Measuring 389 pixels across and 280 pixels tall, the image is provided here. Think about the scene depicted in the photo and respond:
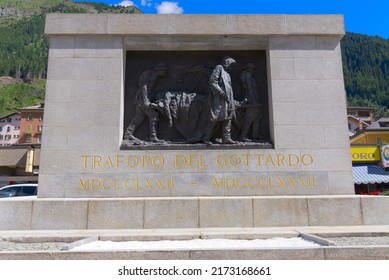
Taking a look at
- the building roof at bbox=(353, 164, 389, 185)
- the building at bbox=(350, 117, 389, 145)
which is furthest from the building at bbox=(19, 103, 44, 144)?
the building roof at bbox=(353, 164, 389, 185)

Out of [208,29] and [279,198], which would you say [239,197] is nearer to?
[279,198]

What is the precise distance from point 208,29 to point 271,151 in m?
4.85

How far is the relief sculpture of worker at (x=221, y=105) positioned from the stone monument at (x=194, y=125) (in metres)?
0.05

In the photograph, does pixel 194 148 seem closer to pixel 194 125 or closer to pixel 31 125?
pixel 194 125

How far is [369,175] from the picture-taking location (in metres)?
35.2

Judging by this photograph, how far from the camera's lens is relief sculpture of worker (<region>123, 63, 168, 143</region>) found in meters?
12.1

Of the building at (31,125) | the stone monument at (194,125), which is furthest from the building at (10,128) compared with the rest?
the stone monument at (194,125)

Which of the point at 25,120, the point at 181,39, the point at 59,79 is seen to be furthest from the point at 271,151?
the point at 25,120

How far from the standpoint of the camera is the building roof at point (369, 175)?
111 ft

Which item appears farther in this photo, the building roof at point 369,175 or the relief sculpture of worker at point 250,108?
the building roof at point 369,175

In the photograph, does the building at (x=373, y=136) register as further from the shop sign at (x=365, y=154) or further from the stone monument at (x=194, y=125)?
the stone monument at (x=194, y=125)

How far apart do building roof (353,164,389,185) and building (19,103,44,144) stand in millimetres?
86854

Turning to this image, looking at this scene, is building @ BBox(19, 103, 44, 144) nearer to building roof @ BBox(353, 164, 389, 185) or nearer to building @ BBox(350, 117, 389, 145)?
building @ BBox(350, 117, 389, 145)

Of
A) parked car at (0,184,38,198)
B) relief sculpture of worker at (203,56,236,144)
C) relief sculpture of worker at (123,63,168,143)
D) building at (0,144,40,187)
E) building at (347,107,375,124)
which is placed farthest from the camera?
building at (347,107,375,124)
